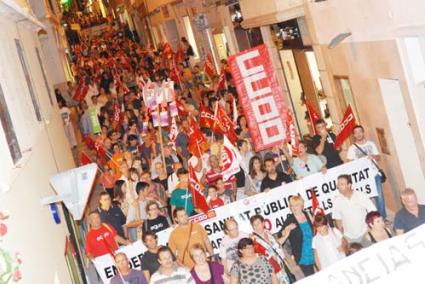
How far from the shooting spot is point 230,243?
10.8 m

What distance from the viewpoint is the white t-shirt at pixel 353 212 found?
425 inches

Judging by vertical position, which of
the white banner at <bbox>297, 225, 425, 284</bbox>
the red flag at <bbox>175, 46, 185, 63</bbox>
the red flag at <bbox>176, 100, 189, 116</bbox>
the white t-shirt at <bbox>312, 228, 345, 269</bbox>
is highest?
the red flag at <bbox>175, 46, 185, 63</bbox>

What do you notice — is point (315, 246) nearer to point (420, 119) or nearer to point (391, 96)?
point (420, 119)

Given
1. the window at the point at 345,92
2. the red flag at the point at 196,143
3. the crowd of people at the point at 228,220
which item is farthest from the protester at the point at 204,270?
the window at the point at 345,92

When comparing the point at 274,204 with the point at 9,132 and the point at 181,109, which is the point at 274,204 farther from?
the point at 181,109

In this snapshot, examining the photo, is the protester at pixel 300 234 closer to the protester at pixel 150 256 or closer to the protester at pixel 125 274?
the protester at pixel 150 256

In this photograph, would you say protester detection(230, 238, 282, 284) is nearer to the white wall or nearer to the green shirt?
the white wall

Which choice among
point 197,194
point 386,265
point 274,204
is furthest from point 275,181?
point 386,265

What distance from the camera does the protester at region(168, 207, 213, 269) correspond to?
11.3 meters

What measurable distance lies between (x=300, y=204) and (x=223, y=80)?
499 inches

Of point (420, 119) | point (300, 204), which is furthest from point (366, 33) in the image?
point (300, 204)

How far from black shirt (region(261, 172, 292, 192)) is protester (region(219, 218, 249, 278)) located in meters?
2.09

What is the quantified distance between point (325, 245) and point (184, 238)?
84.7 inches

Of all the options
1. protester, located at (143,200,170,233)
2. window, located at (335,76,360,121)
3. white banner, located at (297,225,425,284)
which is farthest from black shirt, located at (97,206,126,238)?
white banner, located at (297,225,425,284)
